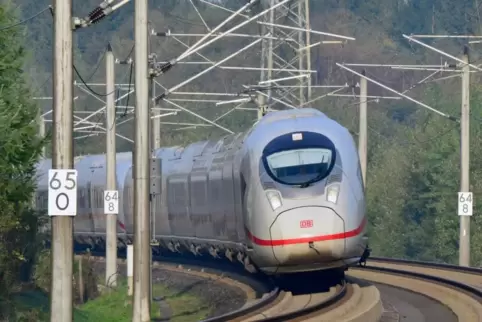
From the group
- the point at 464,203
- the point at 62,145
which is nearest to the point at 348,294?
the point at 62,145

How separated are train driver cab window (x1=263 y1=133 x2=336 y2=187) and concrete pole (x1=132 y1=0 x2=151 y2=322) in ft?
7.36

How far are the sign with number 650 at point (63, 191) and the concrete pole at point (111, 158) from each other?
16.6 m

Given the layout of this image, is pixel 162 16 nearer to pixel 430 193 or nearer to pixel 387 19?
Result: pixel 387 19

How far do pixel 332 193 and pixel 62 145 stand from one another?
7518 millimetres

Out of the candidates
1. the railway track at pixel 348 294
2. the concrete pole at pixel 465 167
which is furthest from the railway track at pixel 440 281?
the concrete pole at pixel 465 167

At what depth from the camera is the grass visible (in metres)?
28.2

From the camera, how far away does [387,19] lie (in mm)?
123000

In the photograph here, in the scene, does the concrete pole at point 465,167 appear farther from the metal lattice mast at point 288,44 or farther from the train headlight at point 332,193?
the train headlight at point 332,193

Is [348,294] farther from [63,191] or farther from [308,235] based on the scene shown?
[63,191]

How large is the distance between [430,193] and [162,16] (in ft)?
159

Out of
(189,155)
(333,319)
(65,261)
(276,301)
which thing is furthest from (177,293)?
(65,261)

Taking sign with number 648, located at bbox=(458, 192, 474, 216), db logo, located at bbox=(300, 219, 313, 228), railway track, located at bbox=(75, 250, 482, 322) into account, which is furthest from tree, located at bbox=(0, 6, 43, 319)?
sign with number 648, located at bbox=(458, 192, 474, 216)

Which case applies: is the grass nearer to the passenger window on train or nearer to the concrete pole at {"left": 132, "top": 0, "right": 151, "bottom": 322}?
the concrete pole at {"left": 132, "top": 0, "right": 151, "bottom": 322}

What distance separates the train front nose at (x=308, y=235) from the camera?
79.0 ft
